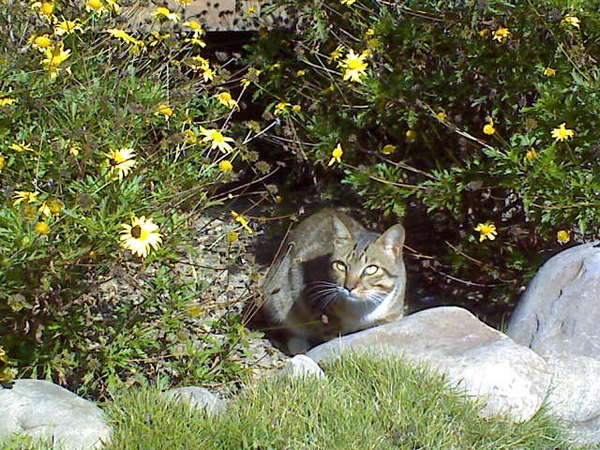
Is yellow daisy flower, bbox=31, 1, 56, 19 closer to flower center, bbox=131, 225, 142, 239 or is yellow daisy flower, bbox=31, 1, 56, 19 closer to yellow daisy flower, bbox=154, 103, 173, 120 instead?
yellow daisy flower, bbox=154, 103, 173, 120

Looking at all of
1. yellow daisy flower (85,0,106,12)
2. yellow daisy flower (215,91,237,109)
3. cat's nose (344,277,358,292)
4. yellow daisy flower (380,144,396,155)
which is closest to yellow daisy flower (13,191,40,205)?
yellow daisy flower (85,0,106,12)

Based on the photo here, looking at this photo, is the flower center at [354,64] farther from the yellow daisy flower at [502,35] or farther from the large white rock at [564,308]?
the large white rock at [564,308]

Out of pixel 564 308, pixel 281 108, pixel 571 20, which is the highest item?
pixel 571 20

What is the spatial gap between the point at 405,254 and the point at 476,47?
1.44 meters

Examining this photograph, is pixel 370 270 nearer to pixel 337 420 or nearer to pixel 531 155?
pixel 531 155

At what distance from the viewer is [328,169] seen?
641 centimetres

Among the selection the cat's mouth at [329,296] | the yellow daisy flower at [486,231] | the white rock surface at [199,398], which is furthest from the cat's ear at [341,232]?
the white rock surface at [199,398]

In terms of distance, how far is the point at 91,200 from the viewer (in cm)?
343

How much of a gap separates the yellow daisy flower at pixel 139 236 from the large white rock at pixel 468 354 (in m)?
1.26

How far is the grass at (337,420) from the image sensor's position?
357 centimetres

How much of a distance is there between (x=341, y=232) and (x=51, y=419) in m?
2.23

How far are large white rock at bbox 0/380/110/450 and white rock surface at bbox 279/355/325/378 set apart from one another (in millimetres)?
826

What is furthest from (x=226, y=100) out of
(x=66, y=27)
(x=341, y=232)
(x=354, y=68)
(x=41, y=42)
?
(x=341, y=232)

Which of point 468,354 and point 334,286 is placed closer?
point 468,354
